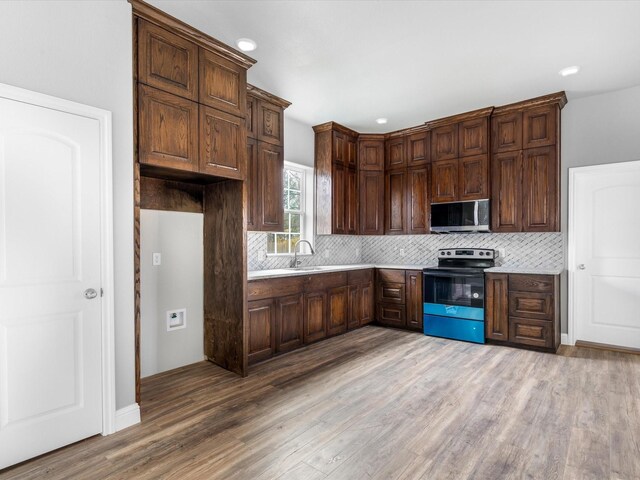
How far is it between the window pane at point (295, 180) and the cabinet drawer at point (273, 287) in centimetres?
161

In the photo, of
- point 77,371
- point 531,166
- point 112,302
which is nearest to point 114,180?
point 112,302

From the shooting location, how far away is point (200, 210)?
3.61 m

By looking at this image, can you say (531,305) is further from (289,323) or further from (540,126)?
(289,323)

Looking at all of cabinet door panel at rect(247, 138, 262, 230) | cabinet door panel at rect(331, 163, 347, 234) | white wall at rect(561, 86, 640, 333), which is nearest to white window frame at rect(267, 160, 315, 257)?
cabinet door panel at rect(331, 163, 347, 234)

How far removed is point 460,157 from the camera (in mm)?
4805

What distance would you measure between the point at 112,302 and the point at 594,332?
5030 millimetres

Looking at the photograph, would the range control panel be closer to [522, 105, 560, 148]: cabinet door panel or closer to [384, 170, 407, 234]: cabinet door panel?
[384, 170, 407, 234]: cabinet door panel

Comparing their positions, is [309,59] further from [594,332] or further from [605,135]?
[594,332]

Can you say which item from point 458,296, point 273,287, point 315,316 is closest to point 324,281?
point 315,316

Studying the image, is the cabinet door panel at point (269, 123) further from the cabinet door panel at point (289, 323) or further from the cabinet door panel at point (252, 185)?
the cabinet door panel at point (289, 323)

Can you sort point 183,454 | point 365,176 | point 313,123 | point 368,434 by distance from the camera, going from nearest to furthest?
1. point 183,454
2. point 368,434
3. point 313,123
4. point 365,176

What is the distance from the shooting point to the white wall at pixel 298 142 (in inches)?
190

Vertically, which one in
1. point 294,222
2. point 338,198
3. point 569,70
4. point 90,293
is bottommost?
point 90,293

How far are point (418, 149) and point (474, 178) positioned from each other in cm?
97
